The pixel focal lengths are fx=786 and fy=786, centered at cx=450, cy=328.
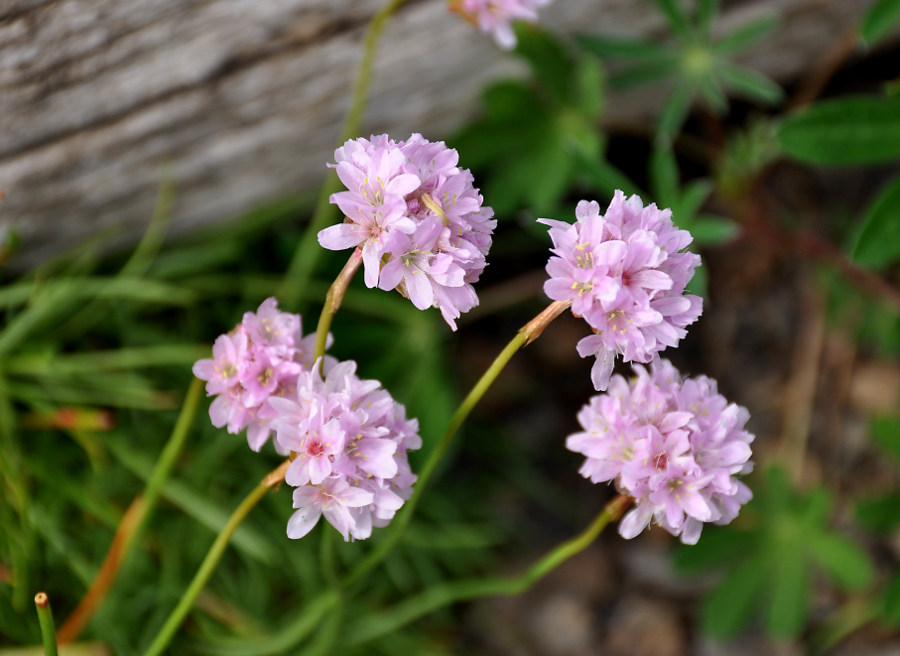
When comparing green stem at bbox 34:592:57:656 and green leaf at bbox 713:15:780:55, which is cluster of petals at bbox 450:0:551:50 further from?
green stem at bbox 34:592:57:656

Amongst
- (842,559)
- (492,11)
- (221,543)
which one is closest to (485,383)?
(221,543)

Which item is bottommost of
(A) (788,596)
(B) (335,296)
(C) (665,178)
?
(A) (788,596)

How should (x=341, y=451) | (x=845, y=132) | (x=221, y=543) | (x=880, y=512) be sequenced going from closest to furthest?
(x=341, y=451) < (x=221, y=543) < (x=845, y=132) < (x=880, y=512)

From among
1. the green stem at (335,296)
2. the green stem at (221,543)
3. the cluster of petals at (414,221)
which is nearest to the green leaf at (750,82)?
the cluster of petals at (414,221)

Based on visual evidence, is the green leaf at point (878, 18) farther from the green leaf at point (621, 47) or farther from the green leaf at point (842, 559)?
the green leaf at point (842, 559)

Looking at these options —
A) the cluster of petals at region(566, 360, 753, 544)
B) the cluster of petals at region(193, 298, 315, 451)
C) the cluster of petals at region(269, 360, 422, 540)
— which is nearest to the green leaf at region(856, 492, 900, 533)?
the cluster of petals at region(566, 360, 753, 544)

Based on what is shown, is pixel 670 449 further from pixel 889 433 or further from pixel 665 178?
pixel 889 433
